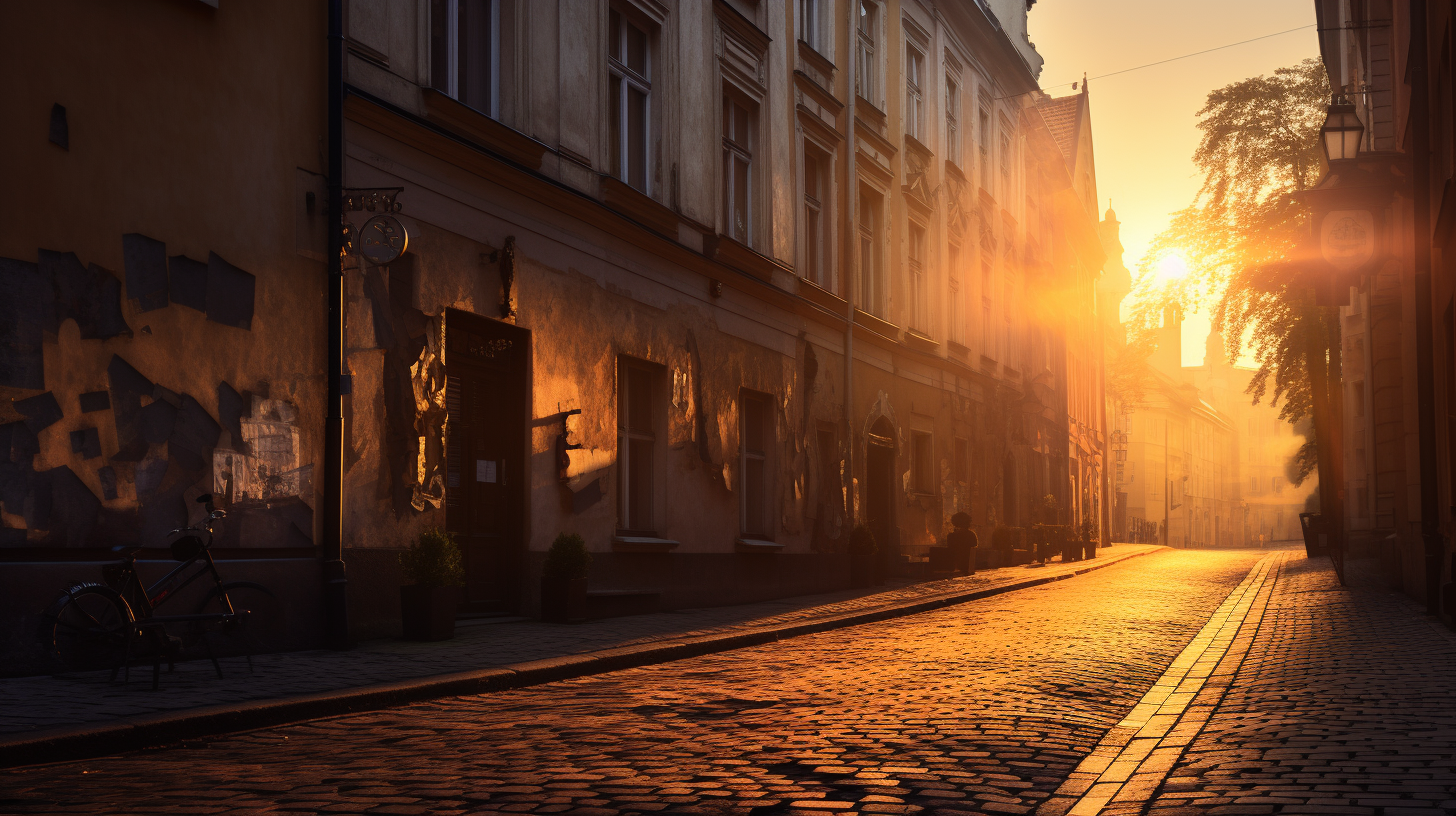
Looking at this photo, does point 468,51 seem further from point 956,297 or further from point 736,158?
point 956,297

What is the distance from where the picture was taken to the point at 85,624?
810 cm

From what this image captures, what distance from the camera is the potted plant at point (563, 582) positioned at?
12875mm

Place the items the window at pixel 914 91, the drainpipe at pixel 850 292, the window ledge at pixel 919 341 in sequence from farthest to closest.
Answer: the window at pixel 914 91
the window ledge at pixel 919 341
the drainpipe at pixel 850 292

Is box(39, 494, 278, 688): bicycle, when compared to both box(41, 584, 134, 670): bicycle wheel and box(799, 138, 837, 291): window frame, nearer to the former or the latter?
box(41, 584, 134, 670): bicycle wheel

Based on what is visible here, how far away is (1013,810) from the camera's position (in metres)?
5.16

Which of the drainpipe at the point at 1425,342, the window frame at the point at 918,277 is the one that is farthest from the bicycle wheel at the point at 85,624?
the window frame at the point at 918,277

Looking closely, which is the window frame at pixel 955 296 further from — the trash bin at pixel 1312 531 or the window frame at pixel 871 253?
the trash bin at pixel 1312 531

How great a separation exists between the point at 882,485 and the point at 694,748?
17.4 meters

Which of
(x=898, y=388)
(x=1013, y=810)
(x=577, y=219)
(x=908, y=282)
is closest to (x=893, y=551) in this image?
(x=898, y=388)

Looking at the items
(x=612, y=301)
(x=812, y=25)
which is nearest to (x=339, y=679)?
(x=612, y=301)

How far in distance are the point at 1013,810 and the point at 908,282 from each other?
66.6 feet

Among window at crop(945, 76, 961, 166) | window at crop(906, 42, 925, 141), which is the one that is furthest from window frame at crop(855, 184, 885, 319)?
window at crop(945, 76, 961, 166)

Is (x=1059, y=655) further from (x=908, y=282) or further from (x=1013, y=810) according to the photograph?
(x=908, y=282)

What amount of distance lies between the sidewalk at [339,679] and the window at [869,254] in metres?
9.32
